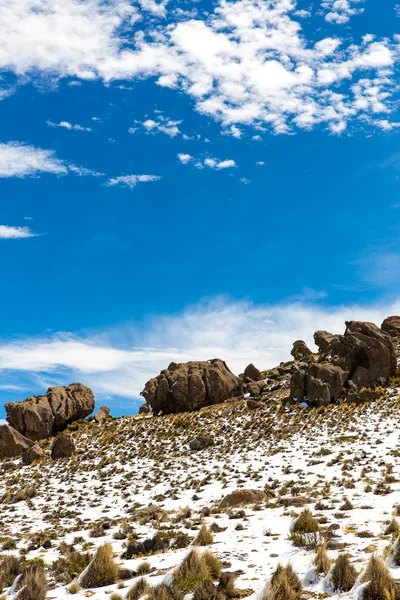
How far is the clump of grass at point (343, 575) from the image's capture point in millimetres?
8336

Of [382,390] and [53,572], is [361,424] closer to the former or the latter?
[382,390]

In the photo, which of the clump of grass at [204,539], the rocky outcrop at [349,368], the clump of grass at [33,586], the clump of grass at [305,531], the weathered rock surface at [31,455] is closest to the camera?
the clump of grass at [33,586]

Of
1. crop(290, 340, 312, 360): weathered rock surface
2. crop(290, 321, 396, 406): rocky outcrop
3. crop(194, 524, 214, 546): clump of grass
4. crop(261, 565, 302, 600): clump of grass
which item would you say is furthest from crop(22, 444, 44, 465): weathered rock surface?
crop(290, 340, 312, 360): weathered rock surface

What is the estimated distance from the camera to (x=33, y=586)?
1026 centimetres

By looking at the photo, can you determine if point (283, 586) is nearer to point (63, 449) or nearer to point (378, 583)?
point (378, 583)

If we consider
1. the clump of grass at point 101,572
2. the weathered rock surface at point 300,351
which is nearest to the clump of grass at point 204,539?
the clump of grass at point 101,572

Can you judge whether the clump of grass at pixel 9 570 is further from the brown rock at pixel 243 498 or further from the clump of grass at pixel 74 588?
the brown rock at pixel 243 498

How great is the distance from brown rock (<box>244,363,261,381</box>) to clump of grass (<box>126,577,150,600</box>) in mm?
54570

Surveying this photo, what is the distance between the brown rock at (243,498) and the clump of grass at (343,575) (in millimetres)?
10865

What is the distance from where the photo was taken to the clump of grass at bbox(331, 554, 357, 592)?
8.34 metres

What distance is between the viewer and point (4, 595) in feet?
34.5

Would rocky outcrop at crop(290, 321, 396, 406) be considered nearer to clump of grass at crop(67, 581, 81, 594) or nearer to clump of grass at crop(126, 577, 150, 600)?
clump of grass at crop(67, 581, 81, 594)

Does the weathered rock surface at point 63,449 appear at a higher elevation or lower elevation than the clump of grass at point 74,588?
A: higher

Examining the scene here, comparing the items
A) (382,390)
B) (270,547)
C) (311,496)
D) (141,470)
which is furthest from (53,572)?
(382,390)
